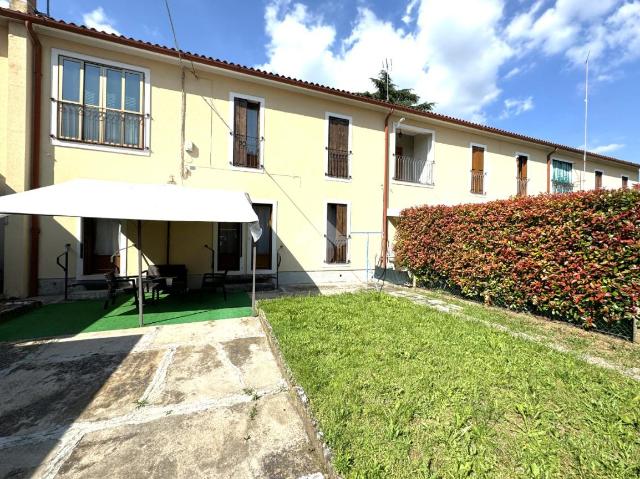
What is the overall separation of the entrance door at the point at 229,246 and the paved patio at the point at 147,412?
14.6 feet

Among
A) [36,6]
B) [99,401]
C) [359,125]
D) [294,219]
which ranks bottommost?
[99,401]

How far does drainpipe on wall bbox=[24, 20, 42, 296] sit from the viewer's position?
713cm

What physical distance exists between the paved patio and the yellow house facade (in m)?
3.19

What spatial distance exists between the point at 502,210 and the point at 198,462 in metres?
7.52

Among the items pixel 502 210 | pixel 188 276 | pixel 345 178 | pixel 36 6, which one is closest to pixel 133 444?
pixel 188 276

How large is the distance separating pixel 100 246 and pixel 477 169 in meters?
15.4

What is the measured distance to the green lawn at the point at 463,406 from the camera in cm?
209

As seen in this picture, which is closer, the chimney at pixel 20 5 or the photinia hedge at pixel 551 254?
the photinia hedge at pixel 551 254

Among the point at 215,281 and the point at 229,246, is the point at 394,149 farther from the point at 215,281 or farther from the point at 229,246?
the point at 215,281

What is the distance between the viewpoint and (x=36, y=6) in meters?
7.74

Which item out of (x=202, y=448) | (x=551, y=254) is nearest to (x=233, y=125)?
(x=202, y=448)

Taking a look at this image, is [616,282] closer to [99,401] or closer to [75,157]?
[99,401]

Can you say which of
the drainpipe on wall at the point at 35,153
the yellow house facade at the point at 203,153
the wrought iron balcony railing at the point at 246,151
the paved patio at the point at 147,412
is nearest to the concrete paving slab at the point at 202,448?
the paved patio at the point at 147,412

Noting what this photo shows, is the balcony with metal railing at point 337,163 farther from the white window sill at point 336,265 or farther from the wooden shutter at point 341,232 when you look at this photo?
the white window sill at point 336,265
